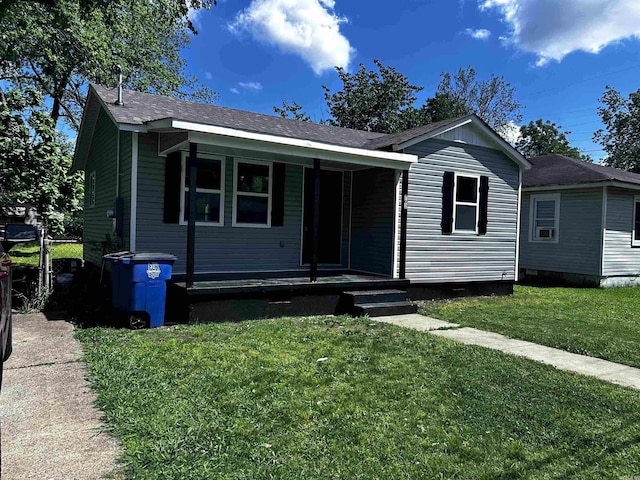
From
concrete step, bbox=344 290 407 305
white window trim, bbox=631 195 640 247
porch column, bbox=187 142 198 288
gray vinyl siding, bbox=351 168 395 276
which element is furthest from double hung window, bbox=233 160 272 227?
white window trim, bbox=631 195 640 247

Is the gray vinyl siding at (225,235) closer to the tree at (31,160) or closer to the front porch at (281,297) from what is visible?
the front porch at (281,297)

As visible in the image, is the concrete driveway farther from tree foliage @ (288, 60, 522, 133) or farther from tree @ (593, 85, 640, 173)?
tree @ (593, 85, 640, 173)

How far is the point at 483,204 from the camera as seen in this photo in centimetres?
984

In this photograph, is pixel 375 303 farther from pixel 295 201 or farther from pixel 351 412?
pixel 351 412

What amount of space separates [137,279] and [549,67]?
3371cm

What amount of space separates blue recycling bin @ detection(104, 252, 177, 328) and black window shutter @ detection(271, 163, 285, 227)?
2898 millimetres

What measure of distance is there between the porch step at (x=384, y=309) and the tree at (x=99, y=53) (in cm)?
946

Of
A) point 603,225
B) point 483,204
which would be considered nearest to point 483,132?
point 483,204

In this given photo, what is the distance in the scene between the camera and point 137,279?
588cm

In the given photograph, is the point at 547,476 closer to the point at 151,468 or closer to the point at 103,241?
the point at 151,468

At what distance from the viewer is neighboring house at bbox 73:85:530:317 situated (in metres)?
7.32

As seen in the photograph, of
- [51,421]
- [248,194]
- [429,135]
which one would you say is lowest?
[51,421]

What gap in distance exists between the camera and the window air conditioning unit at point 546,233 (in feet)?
44.7

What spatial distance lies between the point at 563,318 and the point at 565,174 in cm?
786
